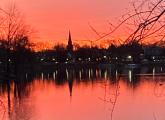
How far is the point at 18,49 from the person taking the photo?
56.0 meters

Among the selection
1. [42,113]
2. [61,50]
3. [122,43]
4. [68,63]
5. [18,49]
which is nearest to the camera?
[122,43]

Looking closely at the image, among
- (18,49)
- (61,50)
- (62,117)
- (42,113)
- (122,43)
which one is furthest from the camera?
(61,50)

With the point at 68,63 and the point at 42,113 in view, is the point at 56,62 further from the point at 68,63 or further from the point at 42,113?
the point at 42,113

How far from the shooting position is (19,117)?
63.9ft

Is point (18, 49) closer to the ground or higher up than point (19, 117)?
higher up

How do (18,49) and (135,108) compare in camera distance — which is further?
(18,49)

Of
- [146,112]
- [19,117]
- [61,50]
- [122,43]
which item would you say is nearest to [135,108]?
[146,112]

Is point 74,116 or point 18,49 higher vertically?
point 18,49

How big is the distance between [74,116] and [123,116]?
8.05ft

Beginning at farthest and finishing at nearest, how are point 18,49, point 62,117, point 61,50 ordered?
1. point 61,50
2. point 18,49
3. point 62,117

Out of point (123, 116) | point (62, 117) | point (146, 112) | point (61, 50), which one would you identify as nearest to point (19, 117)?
point (62, 117)

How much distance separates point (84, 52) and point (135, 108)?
101623mm

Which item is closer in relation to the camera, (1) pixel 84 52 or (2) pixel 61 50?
(1) pixel 84 52

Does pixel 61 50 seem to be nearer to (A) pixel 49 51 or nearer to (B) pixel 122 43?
(A) pixel 49 51
